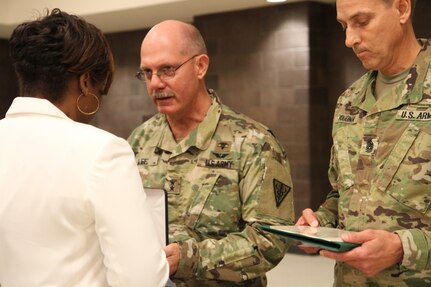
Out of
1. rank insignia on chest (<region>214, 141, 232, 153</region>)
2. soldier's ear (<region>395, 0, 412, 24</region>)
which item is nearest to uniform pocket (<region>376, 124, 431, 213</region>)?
soldier's ear (<region>395, 0, 412, 24</region>)

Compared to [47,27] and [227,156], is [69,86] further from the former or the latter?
[227,156]

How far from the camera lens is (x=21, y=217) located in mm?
1572

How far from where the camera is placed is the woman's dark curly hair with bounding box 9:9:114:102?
1.64m

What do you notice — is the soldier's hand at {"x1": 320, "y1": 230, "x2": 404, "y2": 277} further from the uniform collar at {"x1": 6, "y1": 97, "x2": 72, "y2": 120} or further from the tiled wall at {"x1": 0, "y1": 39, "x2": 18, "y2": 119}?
the tiled wall at {"x1": 0, "y1": 39, "x2": 18, "y2": 119}

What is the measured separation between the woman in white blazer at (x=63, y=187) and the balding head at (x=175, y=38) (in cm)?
86

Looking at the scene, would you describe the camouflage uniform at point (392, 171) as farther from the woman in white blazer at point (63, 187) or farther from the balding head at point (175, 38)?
the woman in white blazer at point (63, 187)

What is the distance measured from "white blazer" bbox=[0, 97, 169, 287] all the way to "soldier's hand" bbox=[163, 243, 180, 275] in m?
0.59

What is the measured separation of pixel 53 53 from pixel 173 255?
34.2 inches

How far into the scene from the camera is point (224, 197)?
2.41 m

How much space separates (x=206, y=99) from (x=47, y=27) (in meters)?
1.04

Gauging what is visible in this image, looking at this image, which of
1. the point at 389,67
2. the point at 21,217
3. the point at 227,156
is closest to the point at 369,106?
the point at 389,67

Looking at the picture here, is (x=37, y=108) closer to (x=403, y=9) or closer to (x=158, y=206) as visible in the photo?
(x=158, y=206)

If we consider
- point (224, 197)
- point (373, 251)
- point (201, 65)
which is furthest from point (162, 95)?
point (373, 251)

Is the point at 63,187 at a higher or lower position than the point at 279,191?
higher
